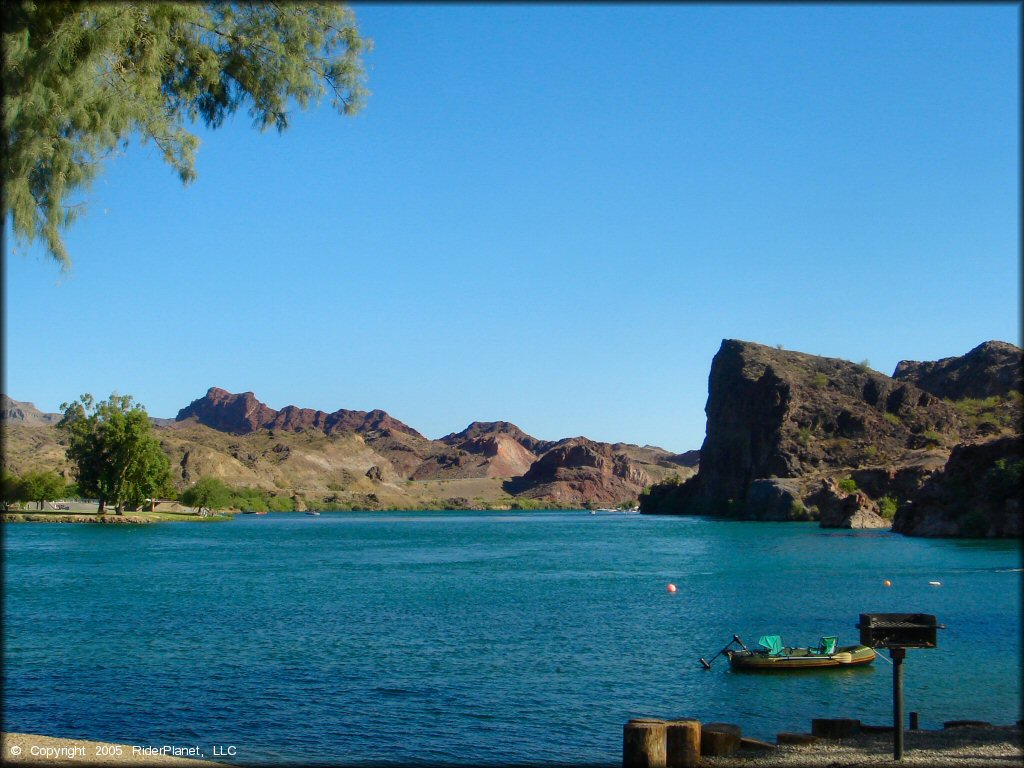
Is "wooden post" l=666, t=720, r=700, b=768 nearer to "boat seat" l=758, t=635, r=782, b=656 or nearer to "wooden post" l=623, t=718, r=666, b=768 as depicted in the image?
"wooden post" l=623, t=718, r=666, b=768

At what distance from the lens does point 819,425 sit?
6038 inches

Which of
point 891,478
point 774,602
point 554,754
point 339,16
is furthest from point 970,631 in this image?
point 891,478

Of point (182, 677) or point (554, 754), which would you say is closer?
point (554, 754)

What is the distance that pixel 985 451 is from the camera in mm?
79125

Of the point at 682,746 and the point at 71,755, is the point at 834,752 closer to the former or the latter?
the point at 682,746

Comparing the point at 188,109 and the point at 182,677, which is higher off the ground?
the point at 188,109

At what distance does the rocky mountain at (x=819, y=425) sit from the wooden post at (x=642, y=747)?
115 m

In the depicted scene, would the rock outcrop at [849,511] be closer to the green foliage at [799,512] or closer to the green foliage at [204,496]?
the green foliage at [799,512]

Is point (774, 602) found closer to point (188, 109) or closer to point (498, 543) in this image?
point (188, 109)

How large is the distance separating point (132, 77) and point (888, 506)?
11330 cm

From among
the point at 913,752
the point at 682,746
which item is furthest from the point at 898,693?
the point at 682,746

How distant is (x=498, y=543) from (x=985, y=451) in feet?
149

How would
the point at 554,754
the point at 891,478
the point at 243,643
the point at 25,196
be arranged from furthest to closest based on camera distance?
the point at 891,478
the point at 243,643
the point at 554,754
the point at 25,196

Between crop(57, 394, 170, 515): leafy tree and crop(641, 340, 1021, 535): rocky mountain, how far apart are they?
86.9 meters
